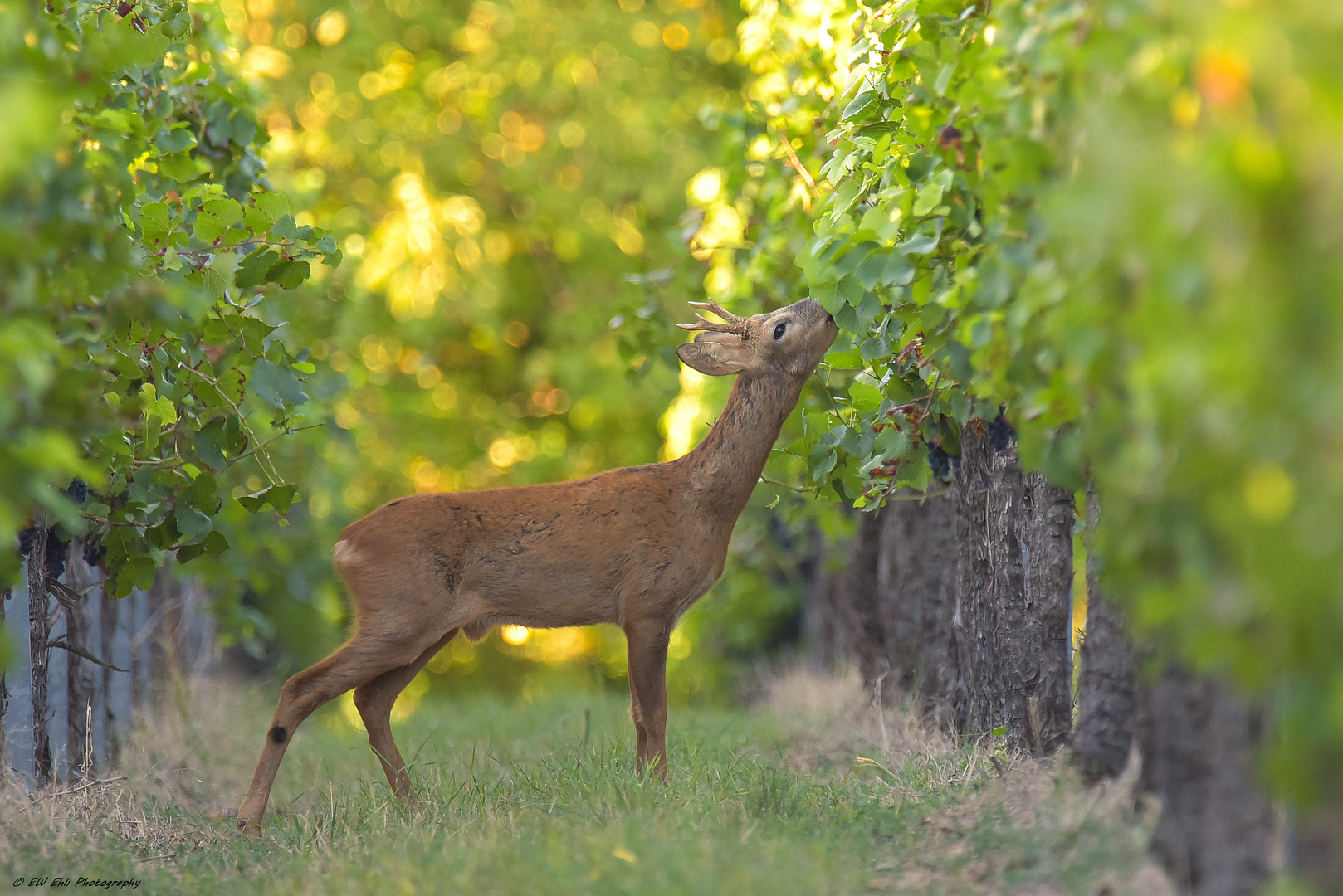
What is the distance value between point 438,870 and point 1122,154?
9.85 feet

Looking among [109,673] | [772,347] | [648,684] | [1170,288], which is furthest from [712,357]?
[109,673]

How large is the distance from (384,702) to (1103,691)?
11.7 ft

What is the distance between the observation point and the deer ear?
6.71 meters

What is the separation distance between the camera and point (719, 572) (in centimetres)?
654

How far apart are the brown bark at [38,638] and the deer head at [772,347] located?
3118 mm

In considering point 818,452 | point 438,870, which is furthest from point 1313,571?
point 818,452

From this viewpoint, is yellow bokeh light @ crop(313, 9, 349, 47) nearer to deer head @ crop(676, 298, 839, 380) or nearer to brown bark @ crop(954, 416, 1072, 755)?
deer head @ crop(676, 298, 839, 380)

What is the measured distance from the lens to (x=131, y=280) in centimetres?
445

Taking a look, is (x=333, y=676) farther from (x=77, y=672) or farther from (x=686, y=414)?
(x=686, y=414)

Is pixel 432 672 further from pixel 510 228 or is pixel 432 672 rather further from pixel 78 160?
pixel 78 160

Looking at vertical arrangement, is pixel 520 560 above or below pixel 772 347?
below

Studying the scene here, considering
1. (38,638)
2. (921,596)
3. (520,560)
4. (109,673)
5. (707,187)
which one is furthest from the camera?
(707,187)

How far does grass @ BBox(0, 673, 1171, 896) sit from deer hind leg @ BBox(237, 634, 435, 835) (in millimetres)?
365

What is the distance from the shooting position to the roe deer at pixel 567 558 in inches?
242
